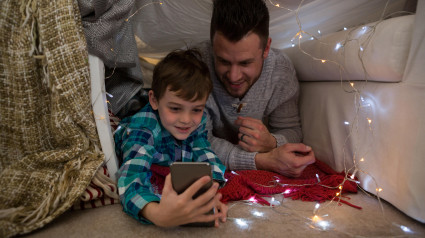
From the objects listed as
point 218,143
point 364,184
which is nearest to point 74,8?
point 218,143

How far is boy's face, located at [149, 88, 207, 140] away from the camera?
35.3 inches

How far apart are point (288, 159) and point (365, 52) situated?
1.39ft

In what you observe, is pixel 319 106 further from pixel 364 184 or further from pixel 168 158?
pixel 168 158

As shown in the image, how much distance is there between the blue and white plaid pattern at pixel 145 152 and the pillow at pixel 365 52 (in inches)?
20.9

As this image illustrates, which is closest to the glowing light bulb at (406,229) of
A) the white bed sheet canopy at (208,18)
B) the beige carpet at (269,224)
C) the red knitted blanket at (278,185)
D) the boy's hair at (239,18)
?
the beige carpet at (269,224)

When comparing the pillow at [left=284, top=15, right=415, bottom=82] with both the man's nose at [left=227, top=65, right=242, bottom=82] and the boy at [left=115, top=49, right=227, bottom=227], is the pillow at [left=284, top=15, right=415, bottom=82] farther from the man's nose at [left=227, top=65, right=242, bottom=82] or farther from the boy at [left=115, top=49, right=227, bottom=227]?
the boy at [left=115, top=49, right=227, bottom=227]

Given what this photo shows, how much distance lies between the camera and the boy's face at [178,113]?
90cm

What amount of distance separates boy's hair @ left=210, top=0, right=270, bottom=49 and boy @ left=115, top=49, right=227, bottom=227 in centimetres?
17

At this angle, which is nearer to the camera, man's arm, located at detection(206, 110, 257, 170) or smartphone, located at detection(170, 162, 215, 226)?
smartphone, located at detection(170, 162, 215, 226)

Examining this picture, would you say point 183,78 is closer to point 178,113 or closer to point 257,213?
point 178,113

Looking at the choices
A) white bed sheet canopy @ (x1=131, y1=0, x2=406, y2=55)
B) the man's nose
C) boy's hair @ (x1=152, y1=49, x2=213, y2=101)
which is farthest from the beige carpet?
white bed sheet canopy @ (x1=131, y1=0, x2=406, y2=55)

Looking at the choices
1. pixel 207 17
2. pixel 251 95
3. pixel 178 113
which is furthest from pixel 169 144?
pixel 207 17

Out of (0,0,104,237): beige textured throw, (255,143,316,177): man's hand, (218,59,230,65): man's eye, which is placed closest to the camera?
(0,0,104,237): beige textured throw

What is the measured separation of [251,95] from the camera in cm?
126
